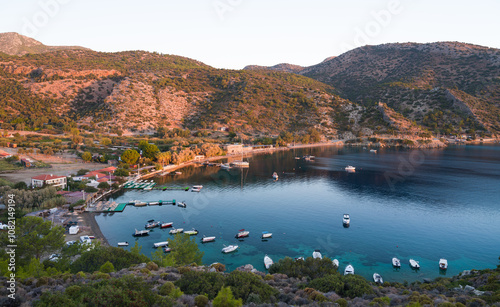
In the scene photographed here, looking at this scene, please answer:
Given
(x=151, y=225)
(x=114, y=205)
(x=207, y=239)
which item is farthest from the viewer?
(x=114, y=205)

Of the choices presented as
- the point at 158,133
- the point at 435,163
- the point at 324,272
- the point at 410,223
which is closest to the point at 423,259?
the point at 410,223

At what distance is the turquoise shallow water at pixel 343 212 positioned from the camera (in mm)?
34375

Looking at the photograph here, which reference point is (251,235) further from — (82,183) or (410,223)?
(82,183)

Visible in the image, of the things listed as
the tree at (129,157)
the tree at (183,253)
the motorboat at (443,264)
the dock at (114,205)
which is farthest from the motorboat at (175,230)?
the tree at (129,157)

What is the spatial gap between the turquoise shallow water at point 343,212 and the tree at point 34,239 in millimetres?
10401

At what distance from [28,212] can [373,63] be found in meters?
204

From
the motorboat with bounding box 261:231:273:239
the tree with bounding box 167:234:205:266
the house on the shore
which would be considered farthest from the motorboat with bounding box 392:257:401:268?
the house on the shore

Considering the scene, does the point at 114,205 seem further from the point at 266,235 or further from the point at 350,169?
the point at 350,169

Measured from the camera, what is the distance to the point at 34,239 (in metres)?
23.9

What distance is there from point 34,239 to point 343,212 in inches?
1592

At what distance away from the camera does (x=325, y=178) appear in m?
73.7

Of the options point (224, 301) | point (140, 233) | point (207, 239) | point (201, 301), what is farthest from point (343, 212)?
point (224, 301)

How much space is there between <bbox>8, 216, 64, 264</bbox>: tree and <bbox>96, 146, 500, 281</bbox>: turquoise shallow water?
10401 mm

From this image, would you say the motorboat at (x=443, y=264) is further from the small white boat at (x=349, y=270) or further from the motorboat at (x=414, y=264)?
the small white boat at (x=349, y=270)
